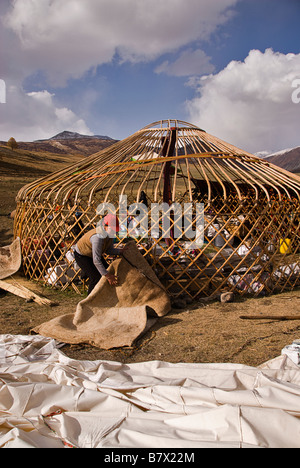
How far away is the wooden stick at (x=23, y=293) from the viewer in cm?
344

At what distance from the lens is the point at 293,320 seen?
9.41ft

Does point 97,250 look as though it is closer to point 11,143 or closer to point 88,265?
point 88,265

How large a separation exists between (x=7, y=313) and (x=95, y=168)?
6.36 feet

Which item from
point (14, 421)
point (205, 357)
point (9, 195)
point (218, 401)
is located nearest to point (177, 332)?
point (205, 357)

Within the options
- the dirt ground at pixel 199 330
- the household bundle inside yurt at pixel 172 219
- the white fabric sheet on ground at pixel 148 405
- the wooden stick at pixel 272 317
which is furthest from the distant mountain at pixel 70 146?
the white fabric sheet on ground at pixel 148 405

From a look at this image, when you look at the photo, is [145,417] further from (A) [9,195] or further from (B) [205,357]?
(A) [9,195]

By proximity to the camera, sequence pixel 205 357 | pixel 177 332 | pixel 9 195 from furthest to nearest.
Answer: pixel 9 195 → pixel 177 332 → pixel 205 357

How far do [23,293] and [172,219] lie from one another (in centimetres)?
170

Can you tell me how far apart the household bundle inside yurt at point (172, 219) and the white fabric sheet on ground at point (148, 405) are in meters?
1.63

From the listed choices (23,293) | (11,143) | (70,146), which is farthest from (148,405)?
(70,146)

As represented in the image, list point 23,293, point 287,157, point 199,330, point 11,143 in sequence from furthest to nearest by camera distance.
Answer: point 287,157 < point 11,143 < point 23,293 < point 199,330

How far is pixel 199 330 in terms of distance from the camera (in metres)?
2.74

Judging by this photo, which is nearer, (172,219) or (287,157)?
(172,219)

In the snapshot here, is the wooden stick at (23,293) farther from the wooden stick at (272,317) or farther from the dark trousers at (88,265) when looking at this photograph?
the wooden stick at (272,317)
